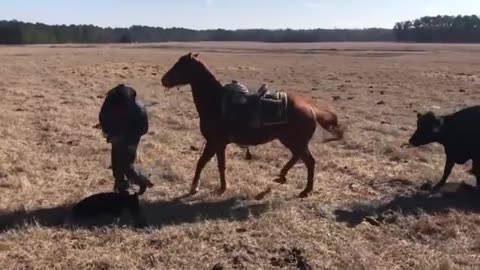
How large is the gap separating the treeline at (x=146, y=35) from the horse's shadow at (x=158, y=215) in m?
119

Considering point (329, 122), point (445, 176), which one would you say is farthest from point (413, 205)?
point (329, 122)

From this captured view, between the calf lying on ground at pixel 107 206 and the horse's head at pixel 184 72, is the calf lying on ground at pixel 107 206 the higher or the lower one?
the lower one

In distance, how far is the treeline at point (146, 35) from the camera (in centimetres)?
12675

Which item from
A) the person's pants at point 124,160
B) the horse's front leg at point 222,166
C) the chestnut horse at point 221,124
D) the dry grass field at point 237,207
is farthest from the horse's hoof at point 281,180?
the person's pants at point 124,160

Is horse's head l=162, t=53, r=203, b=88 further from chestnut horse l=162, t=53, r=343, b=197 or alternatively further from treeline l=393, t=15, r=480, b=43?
treeline l=393, t=15, r=480, b=43

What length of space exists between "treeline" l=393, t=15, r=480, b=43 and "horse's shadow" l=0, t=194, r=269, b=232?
125 metres

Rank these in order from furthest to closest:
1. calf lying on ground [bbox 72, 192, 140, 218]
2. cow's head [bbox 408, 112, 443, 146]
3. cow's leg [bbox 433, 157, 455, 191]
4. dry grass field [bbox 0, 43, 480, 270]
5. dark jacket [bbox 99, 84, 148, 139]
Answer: cow's head [bbox 408, 112, 443, 146]
cow's leg [bbox 433, 157, 455, 191]
dark jacket [bbox 99, 84, 148, 139]
calf lying on ground [bbox 72, 192, 140, 218]
dry grass field [bbox 0, 43, 480, 270]

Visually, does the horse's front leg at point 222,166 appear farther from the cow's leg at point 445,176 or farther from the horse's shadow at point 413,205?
the cow's leg at point 445,176

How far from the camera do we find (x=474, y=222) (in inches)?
353

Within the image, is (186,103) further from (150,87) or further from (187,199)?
(187,199)

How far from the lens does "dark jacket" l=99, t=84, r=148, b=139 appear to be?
8.96 meters

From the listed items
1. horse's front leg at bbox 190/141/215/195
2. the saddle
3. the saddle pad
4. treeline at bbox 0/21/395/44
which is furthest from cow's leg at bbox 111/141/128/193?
treeline at bbox 0/21/395/44

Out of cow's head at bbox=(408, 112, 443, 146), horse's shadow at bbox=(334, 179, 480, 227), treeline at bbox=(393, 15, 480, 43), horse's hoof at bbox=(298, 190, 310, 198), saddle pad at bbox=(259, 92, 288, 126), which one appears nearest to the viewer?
horse's shadow at bbox=(334, 179, 480, 227)

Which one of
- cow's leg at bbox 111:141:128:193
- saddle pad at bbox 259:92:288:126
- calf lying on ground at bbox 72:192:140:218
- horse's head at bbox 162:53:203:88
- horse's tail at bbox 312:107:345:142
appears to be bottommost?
calf lying on ground at bbox 72:192:140:218
